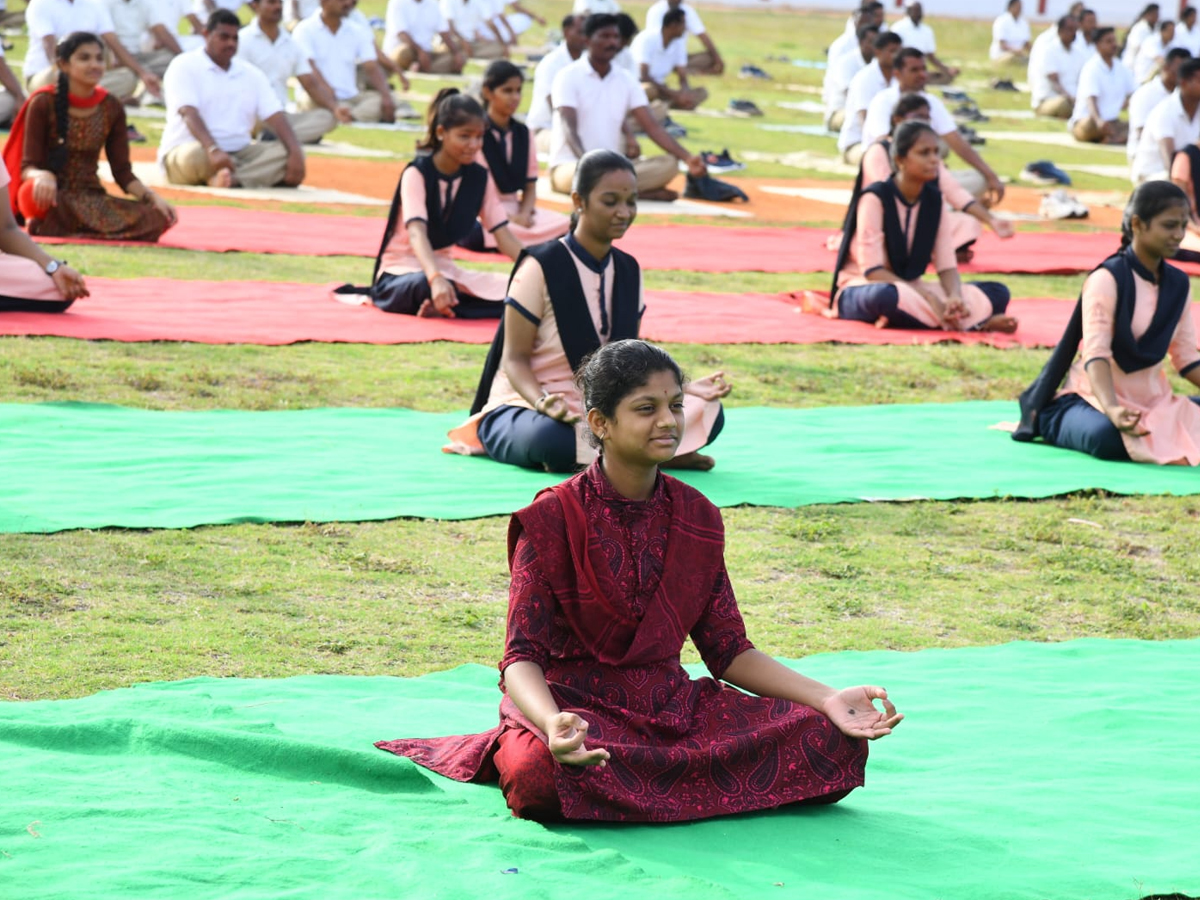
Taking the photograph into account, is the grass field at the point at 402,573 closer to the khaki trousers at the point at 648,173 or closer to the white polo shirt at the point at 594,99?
the white polo shirt at the point at 594,99

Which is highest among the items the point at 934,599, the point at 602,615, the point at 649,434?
the point at 649,434

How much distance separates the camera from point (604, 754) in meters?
2.73

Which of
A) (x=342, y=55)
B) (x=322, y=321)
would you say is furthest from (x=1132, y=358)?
(x=342, y=55)

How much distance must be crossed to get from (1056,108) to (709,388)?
1805 cm

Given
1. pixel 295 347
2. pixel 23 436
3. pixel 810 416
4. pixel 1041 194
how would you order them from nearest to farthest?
pixel 23 436
pixel 810 416
pixel 295 347
pixel 1041 194

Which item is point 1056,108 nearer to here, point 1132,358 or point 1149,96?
point 1149,96

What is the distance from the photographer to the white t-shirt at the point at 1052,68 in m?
22.3

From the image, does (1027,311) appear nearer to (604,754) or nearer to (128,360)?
(128,360)

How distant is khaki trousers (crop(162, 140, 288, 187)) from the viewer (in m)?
11.9

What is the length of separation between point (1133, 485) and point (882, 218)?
2703 mm

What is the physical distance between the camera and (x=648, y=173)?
12.7 m

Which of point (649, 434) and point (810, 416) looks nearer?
point (649, 434)

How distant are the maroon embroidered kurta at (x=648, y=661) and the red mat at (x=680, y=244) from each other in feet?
20.8

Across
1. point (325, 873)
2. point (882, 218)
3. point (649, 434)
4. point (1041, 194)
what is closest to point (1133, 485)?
point (882, 218)
